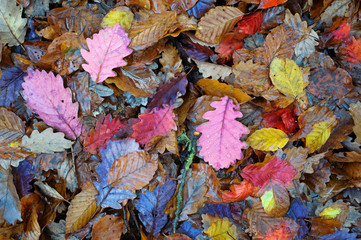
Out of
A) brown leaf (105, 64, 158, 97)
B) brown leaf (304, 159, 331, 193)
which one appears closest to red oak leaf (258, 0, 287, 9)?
brown leaf (105, 64, 158, 97)

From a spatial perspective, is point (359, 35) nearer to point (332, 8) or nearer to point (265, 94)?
point (332, 8)

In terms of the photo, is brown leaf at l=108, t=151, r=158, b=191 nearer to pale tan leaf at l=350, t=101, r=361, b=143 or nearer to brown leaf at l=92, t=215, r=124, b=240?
brown leaf at l=92, t=215, r=124, b=240

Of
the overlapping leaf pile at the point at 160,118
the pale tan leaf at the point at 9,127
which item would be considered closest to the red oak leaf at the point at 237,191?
the overlapping leaf pile at the point at 160,118

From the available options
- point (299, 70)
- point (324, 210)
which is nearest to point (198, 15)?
point (299, 70)

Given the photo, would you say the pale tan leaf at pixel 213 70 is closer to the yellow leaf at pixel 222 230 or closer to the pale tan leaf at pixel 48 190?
the yellow leaf at pixel 222 230

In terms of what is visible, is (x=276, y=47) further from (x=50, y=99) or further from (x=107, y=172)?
(x=50, y=99)
